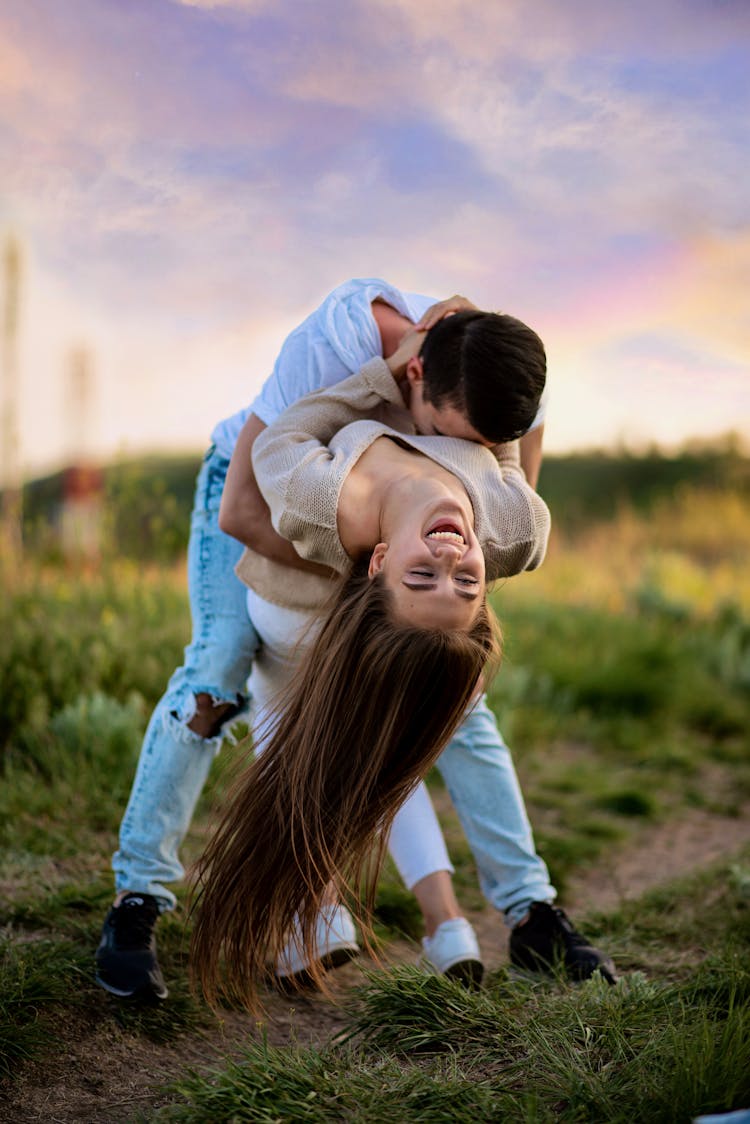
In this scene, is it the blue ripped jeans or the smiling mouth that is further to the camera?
the blue ripped jeans

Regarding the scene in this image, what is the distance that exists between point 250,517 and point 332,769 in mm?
641

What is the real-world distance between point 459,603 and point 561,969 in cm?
110

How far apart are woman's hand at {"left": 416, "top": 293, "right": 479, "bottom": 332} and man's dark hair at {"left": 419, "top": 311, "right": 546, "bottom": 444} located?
92mm

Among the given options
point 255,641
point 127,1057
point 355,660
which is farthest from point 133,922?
point 355,660

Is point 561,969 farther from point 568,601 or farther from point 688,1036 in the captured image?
point 568,601

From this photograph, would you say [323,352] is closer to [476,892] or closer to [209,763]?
[209,763]

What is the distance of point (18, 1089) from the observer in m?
2.31

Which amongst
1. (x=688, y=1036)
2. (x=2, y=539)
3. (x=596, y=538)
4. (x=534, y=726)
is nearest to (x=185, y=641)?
(x=2, y=539)

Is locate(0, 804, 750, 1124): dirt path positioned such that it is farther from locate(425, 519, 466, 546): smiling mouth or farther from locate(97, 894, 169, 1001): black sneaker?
locate(425, 519, 466, 546): smiling mouth

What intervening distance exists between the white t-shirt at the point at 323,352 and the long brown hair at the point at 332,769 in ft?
1.71

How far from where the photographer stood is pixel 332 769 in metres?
2.31

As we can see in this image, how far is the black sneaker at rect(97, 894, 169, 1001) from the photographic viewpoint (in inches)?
103

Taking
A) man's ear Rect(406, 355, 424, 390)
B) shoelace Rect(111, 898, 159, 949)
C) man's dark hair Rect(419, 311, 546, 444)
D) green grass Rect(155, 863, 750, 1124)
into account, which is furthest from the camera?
shoelace Rect(111, 898, 159, 949)

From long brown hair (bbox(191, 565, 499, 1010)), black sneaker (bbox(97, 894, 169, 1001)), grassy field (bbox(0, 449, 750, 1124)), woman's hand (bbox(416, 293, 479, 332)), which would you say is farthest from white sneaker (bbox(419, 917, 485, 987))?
woman's hand (bbox(416, 293, 479, 332))
